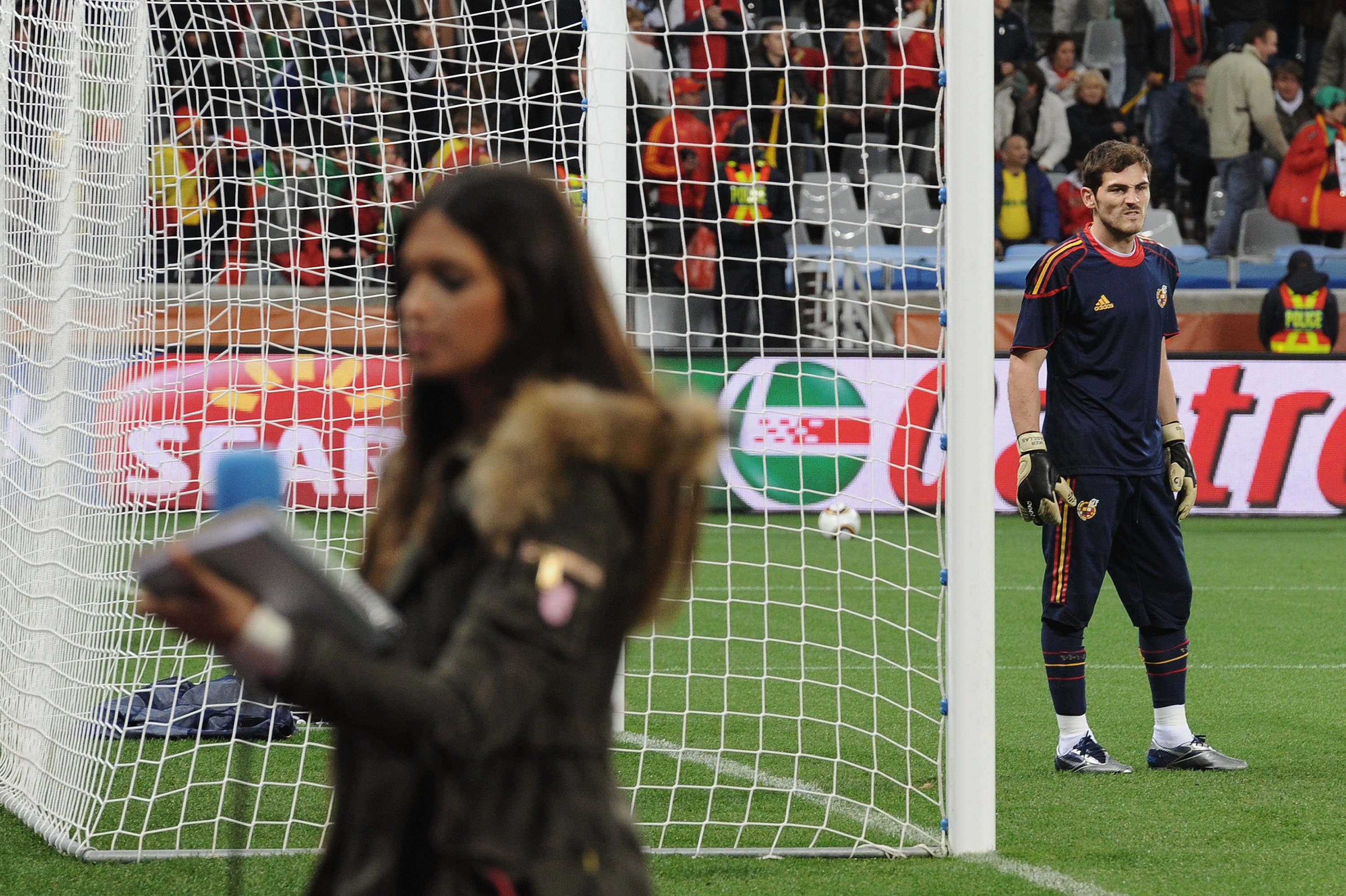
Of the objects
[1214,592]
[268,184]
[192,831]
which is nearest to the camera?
[192,831]

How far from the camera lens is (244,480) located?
1.50 metres

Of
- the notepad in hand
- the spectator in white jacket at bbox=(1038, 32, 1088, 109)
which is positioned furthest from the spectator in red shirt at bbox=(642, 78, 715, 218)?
the spectator in white jacket at bbox=(1038, 32, 1088, 109)

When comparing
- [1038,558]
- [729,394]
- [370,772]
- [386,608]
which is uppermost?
[386,608]

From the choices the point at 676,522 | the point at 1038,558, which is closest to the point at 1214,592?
the point at 1038,558

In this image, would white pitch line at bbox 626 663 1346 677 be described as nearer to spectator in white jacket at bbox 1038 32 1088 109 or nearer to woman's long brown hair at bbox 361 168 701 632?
woman's long brown hair at bbox 361 168 701 632

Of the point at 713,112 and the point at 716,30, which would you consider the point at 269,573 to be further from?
the point at 716,30

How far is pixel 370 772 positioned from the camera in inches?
64.1

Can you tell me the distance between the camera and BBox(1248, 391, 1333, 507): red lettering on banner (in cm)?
1244

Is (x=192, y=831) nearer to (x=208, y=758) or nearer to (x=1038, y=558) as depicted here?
(x=208, y=758)

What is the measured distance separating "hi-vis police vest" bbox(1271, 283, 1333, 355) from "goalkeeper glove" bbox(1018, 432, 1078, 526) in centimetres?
967

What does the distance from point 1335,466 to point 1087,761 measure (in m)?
8.10

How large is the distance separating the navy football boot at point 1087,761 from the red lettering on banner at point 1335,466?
780 centimetres

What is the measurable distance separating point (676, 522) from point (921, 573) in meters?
7.30

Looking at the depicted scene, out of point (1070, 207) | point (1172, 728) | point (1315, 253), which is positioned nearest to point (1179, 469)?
point (1172, 728)
